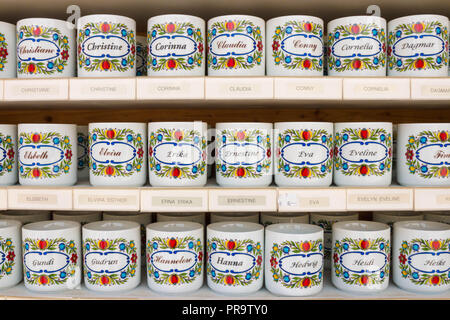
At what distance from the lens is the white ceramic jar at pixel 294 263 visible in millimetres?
1034

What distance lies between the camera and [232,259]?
3.42ft

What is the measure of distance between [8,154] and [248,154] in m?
0.67

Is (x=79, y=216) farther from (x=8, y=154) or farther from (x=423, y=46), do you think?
(x=423, y=46)

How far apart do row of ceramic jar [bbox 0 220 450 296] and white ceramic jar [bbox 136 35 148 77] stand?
48 centimetres

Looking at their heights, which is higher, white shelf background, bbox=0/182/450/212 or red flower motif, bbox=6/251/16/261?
white shelf background, bbox=0/182/450/212

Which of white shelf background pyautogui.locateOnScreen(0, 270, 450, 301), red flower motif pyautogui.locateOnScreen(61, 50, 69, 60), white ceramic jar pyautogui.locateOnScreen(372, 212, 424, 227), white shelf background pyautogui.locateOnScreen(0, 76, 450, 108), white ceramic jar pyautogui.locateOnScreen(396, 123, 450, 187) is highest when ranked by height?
red flower motif pyautogui.locateOnScreen(61, 50, 69, 60)

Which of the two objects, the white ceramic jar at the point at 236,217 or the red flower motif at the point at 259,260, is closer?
the red flower motif at the point at 259,260

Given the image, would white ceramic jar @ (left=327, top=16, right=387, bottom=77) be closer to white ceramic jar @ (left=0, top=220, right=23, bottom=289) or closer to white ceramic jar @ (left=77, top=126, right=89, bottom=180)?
white ceramic jar @ (left=77, top=126, right=89, bottom=180)

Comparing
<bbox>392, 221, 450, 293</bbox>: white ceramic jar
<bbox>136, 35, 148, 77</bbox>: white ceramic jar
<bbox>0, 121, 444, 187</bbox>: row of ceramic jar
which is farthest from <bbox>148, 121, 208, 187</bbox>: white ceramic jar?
<bbox>392, 221, 450, 293</bbox>: white ceramic jar

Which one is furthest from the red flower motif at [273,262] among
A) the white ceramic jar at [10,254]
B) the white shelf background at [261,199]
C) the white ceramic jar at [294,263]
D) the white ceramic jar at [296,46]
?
the white ceramic jar at [10,254]

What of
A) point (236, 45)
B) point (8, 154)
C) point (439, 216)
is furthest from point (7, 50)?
point (439, 216)

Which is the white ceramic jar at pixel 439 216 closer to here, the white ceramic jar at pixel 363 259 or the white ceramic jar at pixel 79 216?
the white ceramic jar at pixel 363 259

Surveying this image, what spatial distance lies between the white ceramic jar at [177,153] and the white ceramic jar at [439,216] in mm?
771

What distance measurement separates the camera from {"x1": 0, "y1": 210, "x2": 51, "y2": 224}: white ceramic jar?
1248 mm
